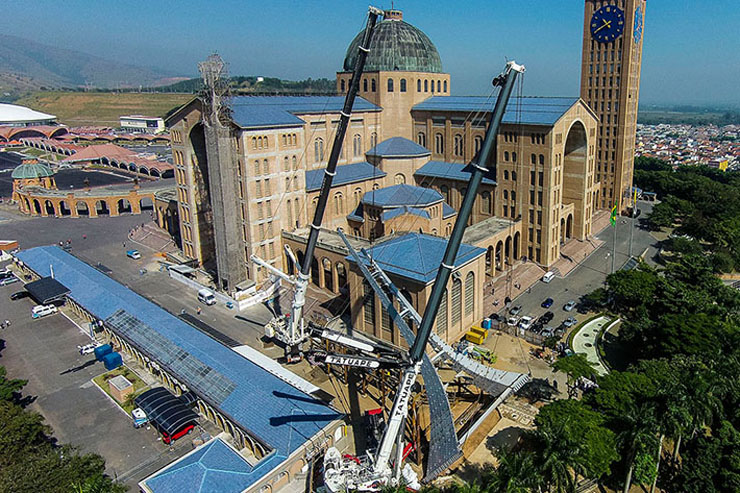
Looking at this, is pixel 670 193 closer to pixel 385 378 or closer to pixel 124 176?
pixel 385 378

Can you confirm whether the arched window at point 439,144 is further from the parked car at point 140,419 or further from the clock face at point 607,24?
the parked car at point 140,419

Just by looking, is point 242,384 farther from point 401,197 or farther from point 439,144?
point 439,144

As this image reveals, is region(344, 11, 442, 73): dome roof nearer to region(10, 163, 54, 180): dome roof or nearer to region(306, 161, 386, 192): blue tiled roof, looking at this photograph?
region(306, 161, 386, 192): blue tiled roof

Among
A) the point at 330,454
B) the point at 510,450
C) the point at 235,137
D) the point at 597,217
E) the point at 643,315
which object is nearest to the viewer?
the point at 330,454

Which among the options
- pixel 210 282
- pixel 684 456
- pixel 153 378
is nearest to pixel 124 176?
pixel 210 282

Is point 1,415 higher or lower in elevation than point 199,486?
higher

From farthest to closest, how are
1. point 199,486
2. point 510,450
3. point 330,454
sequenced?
point 510,450, point 330,454, point 199,486

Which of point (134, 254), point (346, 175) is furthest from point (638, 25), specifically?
point (134, 254)

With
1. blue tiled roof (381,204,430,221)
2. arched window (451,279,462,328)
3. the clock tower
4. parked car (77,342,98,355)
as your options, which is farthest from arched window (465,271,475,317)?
the clock tower
